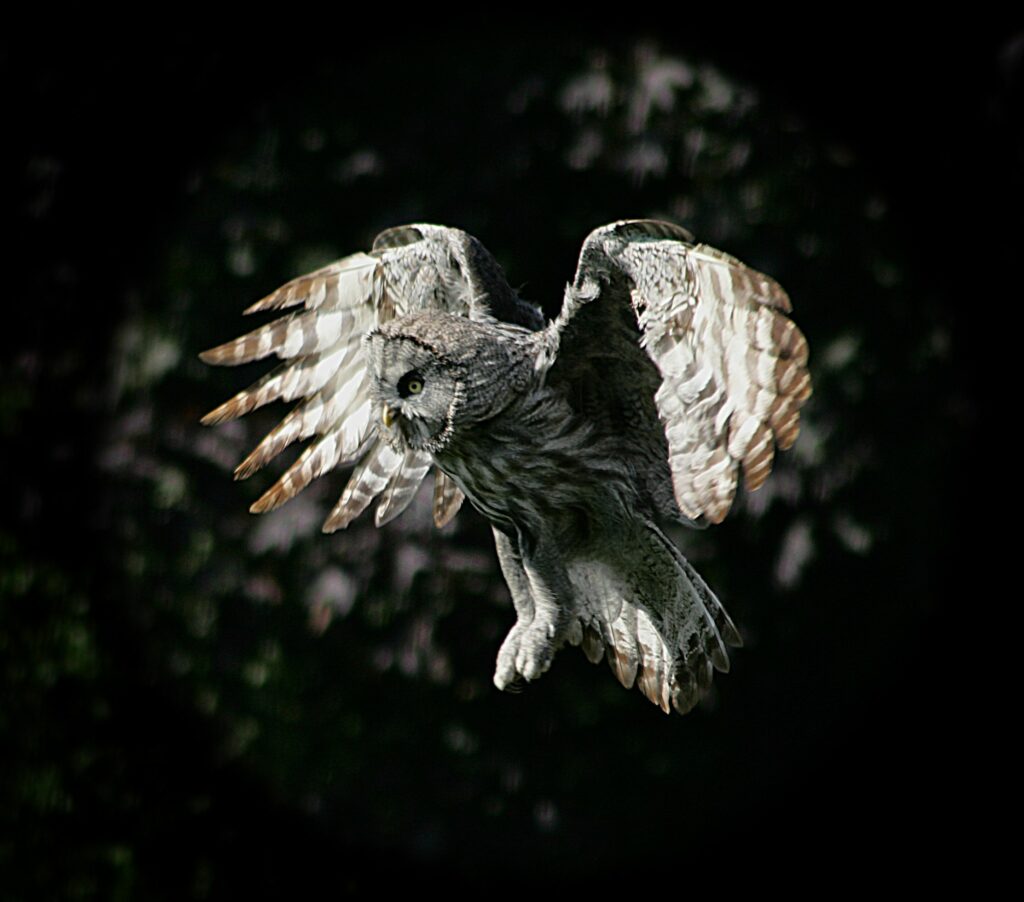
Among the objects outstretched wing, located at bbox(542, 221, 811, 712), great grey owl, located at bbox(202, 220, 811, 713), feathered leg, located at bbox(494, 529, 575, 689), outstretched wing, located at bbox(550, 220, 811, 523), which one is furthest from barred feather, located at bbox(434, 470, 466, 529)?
outstretched wing, located at bbox(550, 220, 811, 523)

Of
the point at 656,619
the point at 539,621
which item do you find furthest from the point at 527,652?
the point at 656,619

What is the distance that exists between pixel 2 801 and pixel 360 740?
817mm

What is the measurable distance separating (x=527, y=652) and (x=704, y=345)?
41cm

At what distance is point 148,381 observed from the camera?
9.86ft

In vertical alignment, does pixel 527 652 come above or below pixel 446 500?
below

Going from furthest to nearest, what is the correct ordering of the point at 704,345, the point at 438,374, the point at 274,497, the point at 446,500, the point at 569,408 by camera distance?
1. the point at 446,500
2. the point at 274,497
3. the point at 569,408
4. the point at 438,374
5. the point at 704,345

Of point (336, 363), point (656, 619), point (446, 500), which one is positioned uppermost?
point (336, 363)

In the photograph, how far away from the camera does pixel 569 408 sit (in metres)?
1.52

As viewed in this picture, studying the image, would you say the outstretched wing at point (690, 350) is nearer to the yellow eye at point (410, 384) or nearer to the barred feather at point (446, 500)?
the yellow eye at point (410, 384)

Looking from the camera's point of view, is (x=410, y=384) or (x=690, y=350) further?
(x=410, y=384)

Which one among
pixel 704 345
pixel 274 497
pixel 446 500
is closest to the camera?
pixel 704 345

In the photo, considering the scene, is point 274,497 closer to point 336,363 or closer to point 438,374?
point 336,363

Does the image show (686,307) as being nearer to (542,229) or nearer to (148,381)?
(542,229)

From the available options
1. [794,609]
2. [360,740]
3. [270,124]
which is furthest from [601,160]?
[360,740]
